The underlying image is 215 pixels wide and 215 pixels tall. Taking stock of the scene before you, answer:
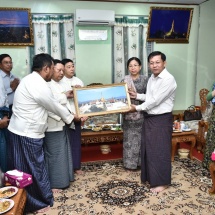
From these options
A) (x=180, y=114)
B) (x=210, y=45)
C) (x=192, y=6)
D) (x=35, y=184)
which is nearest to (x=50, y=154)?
(x=35, y=184)

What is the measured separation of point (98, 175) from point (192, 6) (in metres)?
3.87

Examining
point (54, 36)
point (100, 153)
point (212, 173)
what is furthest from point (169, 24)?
point (212, 173)

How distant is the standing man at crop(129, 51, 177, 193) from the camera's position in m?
2.73

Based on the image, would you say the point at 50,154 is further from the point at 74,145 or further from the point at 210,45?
the point at 210,45

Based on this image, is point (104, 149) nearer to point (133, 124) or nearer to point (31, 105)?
point (133, 124)

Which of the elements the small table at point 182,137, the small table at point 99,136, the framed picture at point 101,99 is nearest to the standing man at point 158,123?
the framed picture at point 101,99

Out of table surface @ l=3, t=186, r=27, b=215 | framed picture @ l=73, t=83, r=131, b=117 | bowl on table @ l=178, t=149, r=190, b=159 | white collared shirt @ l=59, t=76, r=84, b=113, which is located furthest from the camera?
bowl on table @ l=178, t=149, r=190, b=159

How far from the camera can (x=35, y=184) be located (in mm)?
2496

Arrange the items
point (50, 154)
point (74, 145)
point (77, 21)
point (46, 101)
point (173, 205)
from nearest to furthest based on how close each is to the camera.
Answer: point (46, 101)
point (173, 205)
point (50, 154)
point (74, 145)
point (77, 21)

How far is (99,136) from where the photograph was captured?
3.96 meters

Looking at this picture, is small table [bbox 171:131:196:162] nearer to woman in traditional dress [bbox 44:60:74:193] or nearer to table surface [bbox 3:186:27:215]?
woman in traditional dress [bbox 44:60:74:193]

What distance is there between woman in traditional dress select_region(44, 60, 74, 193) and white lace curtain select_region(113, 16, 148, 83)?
2062mm

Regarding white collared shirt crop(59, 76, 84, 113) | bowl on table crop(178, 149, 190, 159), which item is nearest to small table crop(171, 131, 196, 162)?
bowl on table crop(178, 149, 190, 159)

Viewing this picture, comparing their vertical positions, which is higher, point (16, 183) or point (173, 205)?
point (16, 183)
